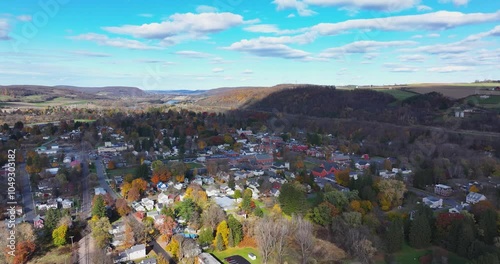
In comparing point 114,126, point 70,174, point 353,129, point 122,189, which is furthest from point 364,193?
point 114,126

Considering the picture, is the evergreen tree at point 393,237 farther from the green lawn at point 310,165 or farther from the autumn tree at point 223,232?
the green lawn at point 310,165

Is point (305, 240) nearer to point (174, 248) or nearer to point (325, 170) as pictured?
point (174, 248)

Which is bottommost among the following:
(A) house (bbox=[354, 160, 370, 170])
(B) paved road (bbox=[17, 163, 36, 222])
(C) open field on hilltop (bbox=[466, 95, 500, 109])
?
(A) house (bbox=[354, 160, 370, 170])

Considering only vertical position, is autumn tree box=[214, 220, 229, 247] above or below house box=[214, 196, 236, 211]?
above

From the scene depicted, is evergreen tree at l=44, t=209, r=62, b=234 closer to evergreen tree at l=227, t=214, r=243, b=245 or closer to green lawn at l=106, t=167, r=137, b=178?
evergreen tree at l=227, t=214, r=243, b=245

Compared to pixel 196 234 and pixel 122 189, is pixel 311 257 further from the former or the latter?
pixel 122 189

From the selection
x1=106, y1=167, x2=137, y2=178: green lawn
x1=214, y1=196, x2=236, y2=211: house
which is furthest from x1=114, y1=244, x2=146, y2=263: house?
x1=106, y1=167, x2=137, y2=178: green lawn
